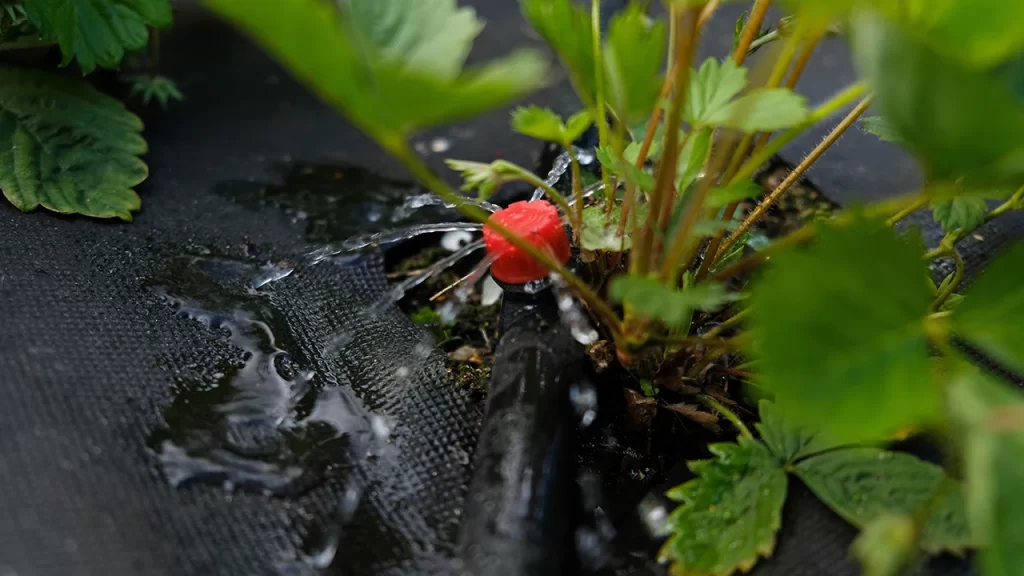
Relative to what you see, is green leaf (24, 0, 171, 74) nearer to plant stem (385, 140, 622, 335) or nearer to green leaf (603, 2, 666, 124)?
plant stem (385, 140, 622, 335)

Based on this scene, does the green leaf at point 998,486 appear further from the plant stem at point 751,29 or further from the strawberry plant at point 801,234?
the plant stem at point 751,29

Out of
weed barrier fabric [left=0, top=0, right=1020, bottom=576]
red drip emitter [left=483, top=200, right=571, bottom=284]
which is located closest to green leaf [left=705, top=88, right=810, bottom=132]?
red drip emitter [left=483, top=200, right=571, bottom=284]

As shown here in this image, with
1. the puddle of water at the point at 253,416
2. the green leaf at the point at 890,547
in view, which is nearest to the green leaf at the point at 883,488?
the green leaf at the point at 890,547

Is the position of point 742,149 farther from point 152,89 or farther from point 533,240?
point 152,89

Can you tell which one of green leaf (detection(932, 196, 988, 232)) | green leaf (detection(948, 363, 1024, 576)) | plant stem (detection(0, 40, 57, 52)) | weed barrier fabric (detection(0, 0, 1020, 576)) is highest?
green leaf (detection(932, 196, 988, 232))

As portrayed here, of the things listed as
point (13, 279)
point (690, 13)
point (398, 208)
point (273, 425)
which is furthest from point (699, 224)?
point (13, 279)

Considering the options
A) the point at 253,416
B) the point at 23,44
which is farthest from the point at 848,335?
the point at 23,44
